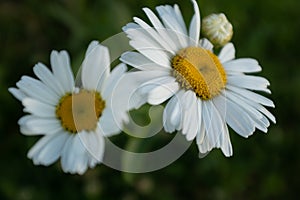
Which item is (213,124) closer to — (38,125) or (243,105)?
(243,105)

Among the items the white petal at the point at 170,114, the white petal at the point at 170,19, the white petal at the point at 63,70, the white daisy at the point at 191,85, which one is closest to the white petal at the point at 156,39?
the white daisy at the point at 191,85

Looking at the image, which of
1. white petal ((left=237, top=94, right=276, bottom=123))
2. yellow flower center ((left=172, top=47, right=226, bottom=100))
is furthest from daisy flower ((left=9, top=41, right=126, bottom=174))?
white petal ((left=237, top=94, right=276, bottom=123))

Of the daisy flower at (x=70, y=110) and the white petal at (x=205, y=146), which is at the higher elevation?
the daisy flower at (x=70, y=110)

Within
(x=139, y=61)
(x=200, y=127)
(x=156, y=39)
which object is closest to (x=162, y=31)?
(x=156, y=39)

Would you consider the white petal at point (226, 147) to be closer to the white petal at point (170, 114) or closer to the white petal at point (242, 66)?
the white petal at point (170, 114)

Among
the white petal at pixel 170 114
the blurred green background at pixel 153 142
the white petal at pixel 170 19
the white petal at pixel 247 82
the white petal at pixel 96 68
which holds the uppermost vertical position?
the white petal at pixel 170 19

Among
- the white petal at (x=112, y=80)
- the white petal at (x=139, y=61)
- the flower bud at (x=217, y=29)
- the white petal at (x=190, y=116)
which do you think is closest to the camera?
the white petal at (x=190, y=116)

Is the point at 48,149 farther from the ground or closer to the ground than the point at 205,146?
farther from the ground

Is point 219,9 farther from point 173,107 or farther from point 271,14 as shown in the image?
point 173,107
